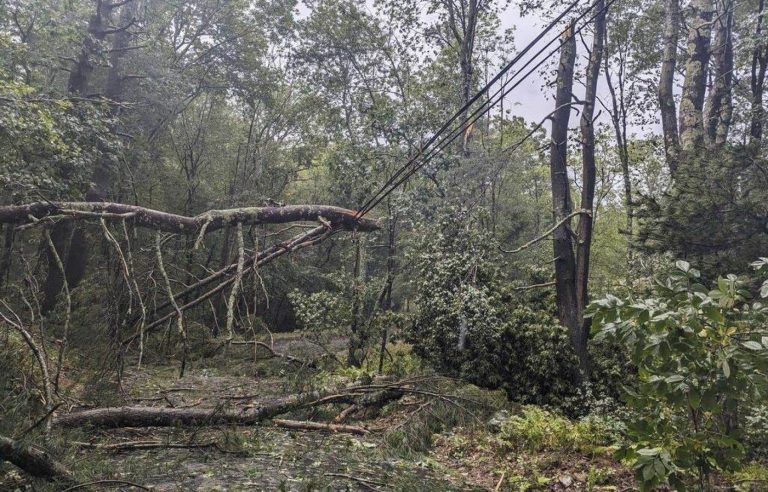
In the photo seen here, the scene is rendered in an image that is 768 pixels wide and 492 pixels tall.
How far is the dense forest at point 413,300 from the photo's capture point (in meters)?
3.12

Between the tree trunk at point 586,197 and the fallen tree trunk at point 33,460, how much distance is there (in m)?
6.56

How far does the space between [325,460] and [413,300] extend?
5.22 metres

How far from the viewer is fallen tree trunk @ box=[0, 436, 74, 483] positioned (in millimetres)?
2748

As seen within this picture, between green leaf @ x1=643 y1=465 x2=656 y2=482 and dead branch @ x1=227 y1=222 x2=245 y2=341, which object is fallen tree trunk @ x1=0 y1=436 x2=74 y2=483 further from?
green leaf @ x1=643 y1=465 x2=656 y2=482

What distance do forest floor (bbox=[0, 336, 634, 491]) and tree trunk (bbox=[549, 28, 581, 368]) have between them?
2801mm

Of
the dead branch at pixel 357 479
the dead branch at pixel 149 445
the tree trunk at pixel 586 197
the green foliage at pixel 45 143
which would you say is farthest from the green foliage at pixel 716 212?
the green foliage at pixel 45 143

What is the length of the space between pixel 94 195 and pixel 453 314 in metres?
8.38

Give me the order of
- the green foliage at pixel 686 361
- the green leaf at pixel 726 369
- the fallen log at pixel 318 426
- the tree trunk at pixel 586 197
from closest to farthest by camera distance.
Result: the green leaf at pixel 726 369
the green foliage at pixel 686 361
the fallen log at pixel 318 426
the tree trunk at pixel 586 197

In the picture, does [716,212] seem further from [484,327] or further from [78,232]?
[78,232]

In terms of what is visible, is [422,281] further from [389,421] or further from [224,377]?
[224,377]

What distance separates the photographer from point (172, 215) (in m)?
5.86

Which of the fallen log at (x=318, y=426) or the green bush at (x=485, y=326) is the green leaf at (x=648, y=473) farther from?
the green bush at (x=485, y=326)

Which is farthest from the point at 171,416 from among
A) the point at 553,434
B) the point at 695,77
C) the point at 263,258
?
the point at 695,77

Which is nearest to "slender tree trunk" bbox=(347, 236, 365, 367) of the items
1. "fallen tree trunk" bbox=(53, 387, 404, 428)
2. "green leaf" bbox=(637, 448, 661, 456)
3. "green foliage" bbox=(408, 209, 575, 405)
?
"green foliage" bbox=(408, 209, 575, 405)
